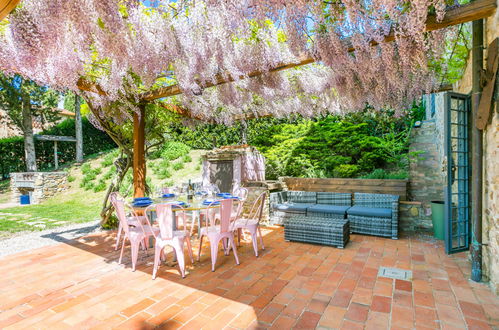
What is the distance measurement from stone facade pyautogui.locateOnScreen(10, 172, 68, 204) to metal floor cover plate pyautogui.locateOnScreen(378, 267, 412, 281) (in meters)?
10.3

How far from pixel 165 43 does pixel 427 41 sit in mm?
2937

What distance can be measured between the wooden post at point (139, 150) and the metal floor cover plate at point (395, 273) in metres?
4.03

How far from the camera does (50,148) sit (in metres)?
12.3

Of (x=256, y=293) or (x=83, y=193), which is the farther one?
(x=83, y=193)

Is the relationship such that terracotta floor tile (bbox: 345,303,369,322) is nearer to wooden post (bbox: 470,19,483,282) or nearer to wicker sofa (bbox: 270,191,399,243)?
wooden post (bbox: 470,19,483,282)

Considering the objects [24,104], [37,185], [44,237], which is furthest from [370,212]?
[24,104]

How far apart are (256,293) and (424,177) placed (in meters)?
4.69

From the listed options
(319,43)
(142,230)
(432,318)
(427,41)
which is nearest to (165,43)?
(319,43)

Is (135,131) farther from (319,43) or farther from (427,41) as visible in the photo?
(427,41)

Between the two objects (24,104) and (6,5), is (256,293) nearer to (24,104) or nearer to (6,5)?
(6,5)

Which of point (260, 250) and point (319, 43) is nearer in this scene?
point (319, 43)

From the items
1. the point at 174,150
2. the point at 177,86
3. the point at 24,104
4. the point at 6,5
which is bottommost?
the point at 174,150

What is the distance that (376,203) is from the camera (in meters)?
4.67

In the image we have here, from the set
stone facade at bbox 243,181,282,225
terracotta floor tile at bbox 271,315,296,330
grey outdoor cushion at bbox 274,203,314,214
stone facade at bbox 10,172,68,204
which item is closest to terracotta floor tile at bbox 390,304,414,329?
terracotta floor tile at bbox 271,315,296,330
